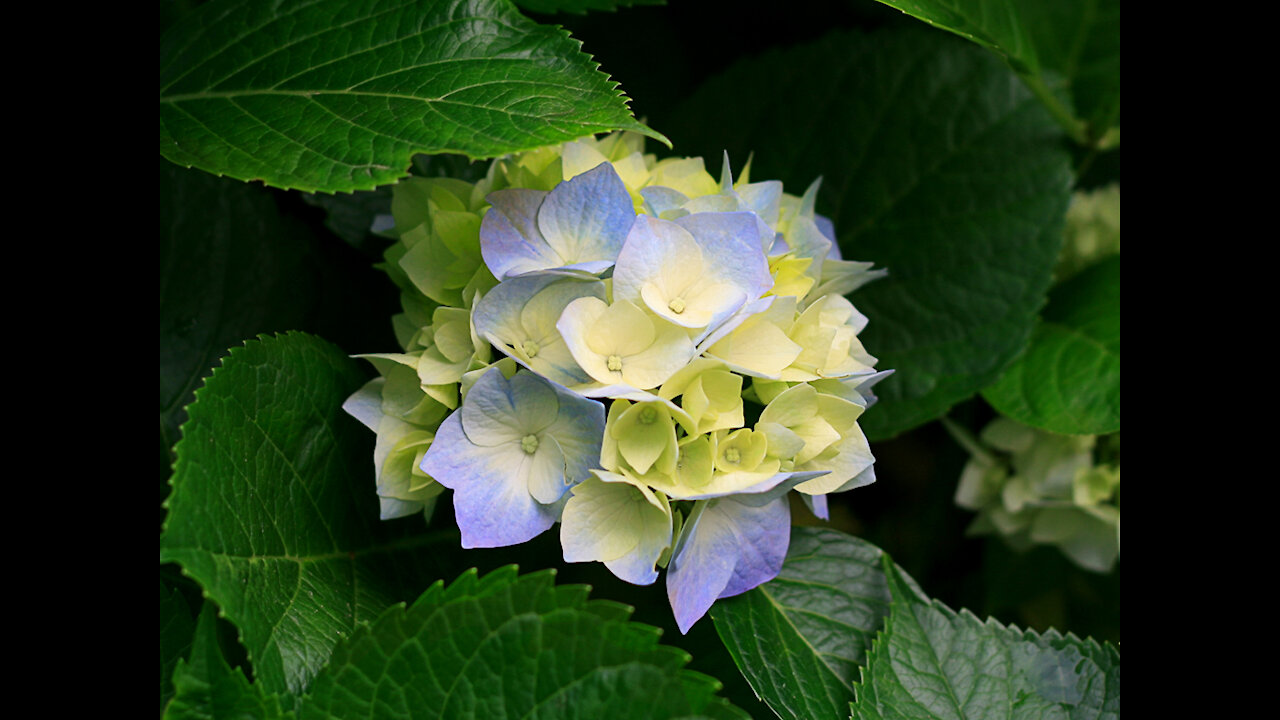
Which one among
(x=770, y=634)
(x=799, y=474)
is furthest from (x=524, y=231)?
(x=770, y=634)

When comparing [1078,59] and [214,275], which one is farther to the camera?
[1078,59]

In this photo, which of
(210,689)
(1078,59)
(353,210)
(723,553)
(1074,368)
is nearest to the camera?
(210,689)

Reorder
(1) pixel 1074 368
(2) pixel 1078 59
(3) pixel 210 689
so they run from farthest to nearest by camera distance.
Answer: (2) pixel 1078 59 → (1) pixel 1074 368 → (3) pixel 210 689

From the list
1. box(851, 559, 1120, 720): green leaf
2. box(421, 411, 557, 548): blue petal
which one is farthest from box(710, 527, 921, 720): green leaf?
box(421, 411, 557, 548): blue petal

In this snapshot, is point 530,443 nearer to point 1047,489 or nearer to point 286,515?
point 286,515

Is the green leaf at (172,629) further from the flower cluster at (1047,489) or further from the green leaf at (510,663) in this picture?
the flower cluster at (1047,489)

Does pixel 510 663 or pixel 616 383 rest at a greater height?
pixel 616 383

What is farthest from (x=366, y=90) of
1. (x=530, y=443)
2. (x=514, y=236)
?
(x=530, y=443)
